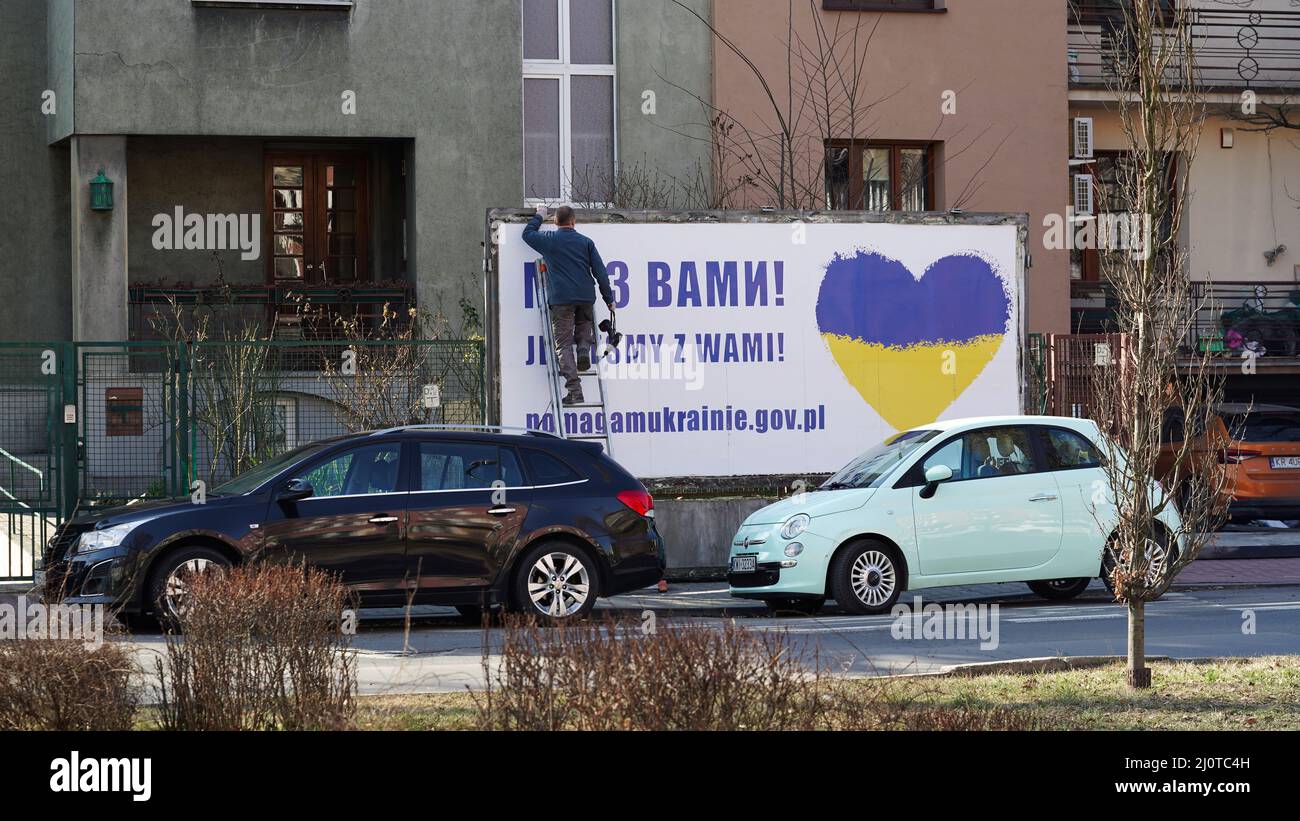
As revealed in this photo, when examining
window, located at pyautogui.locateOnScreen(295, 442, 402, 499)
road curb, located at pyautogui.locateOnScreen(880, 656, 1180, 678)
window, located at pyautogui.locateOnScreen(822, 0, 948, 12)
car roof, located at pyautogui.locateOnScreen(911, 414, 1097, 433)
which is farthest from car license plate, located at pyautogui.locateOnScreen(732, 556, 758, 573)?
window, located at pyautogui.locateOnScreen(822, 0, 948, 12)

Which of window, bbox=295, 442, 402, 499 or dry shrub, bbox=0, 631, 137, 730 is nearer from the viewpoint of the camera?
dry shrub, bbox=0, 631, 137, 730

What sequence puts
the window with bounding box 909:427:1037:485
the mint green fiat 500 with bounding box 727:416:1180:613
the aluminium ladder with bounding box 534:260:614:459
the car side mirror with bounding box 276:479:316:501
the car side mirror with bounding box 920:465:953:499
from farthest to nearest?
1. the aluminium ladder with bounding box 534:260:614:459
2. the window with bounding box 909:427:1037:485
3. the car side mirror with bounding box 920:465:953:499
4. the mint green fiat 500 with bounding box 727:416:1180:613
5. the car side mirror with bounding box 276:479:316:501

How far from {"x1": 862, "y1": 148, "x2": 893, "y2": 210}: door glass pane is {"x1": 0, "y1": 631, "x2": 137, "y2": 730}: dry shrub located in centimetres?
1930

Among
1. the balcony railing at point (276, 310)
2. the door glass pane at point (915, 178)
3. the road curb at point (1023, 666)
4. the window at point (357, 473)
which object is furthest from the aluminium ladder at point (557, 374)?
the door glass pane at point (915, 178)

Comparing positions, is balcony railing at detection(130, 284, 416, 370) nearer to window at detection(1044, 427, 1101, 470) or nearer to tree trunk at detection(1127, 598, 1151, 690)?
window at detection(1044, 427, 1101, 470)

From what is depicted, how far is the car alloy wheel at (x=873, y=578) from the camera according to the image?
46.2 ft

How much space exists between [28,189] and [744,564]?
1398 cm

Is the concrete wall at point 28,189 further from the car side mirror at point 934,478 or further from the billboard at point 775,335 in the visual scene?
the car side mirror at point 934,478

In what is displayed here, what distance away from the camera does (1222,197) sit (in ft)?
91.4

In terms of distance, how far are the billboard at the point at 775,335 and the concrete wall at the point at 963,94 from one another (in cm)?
558

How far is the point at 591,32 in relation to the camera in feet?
77.2

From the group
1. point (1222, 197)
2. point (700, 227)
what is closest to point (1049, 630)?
point (700, 227)

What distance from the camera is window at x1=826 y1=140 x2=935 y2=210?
24.9 m
